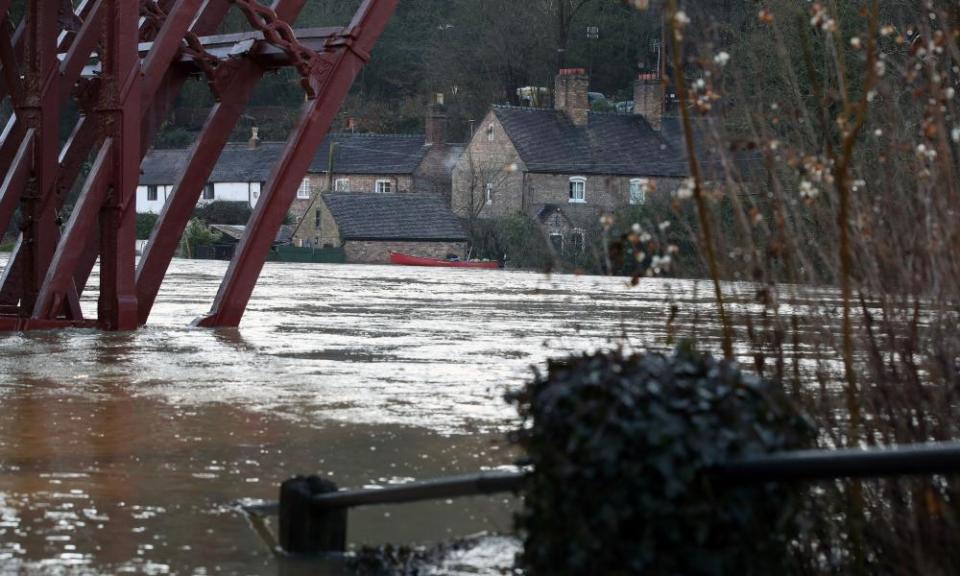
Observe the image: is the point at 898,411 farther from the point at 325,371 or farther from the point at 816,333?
the point at 325,371

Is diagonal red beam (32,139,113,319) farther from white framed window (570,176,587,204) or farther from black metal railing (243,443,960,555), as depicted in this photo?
white framed window (570,176,587,204)

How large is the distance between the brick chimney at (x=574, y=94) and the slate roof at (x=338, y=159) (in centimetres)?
943

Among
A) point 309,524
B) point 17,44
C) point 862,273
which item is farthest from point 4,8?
point 862,273

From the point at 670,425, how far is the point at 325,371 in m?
7.13

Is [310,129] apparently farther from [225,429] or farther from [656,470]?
[656,470]

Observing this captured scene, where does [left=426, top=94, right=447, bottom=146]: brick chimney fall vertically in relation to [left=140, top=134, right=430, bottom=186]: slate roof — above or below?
above

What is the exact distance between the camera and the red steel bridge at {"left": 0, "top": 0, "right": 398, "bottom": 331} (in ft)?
40.2

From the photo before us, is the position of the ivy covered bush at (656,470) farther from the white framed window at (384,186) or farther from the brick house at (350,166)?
the white framed window at (384,186)

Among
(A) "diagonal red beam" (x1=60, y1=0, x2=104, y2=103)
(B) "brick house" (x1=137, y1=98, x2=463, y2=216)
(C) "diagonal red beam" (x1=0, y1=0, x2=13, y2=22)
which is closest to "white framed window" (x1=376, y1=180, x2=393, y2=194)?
(B) "brick house" (x1=137, y1=98, x2=463, y2=216)

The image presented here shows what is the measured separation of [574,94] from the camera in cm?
6962

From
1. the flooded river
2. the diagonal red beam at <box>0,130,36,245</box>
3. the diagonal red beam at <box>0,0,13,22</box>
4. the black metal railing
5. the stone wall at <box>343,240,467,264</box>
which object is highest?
the diagonal red beam at <box>0,0,13,22</box>

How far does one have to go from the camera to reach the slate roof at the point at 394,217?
220ft

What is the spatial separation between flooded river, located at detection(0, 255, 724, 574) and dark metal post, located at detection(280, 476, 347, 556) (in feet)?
0.36

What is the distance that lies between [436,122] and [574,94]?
918 centimetres
